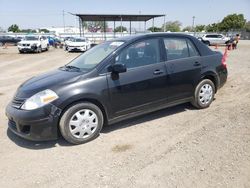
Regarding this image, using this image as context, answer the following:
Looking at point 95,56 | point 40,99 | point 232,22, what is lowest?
point 40,99

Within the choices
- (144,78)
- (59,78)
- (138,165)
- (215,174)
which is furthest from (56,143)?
(215,174)

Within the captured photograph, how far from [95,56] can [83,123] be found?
136cm

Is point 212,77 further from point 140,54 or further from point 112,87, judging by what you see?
point 112,87

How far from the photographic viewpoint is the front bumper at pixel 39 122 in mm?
4027

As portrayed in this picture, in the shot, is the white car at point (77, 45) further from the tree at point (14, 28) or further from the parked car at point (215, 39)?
the tree at point (14, 28)

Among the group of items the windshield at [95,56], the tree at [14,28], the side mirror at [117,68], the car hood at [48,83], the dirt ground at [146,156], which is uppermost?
the tree at [14,28]

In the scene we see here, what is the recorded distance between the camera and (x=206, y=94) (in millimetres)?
5832

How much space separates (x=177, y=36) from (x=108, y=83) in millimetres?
2005

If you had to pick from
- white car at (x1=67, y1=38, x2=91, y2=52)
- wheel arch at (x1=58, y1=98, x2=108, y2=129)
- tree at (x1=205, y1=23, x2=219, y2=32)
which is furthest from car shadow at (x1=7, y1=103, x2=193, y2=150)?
tree at (x1=205, y1=23, x2=219, y2=32)

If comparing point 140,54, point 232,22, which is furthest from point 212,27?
point 140,54

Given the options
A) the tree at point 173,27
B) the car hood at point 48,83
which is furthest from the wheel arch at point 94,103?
the tree at point 173,27

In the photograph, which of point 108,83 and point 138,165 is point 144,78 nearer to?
point 108,83

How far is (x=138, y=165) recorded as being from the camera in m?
3.61

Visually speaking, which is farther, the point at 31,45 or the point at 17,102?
the point at 31,45
